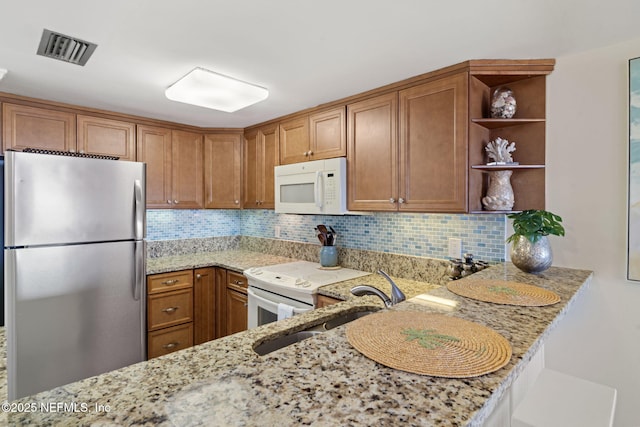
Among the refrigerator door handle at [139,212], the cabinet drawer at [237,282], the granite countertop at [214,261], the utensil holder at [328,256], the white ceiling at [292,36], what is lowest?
the cabinet drawer at [237,282]

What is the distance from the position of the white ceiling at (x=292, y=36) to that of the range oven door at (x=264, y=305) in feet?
4.60

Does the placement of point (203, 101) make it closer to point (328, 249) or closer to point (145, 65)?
point (145, 65)

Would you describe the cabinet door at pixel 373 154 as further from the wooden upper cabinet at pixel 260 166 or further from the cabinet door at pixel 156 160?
the cabinet door at pixel 156 160

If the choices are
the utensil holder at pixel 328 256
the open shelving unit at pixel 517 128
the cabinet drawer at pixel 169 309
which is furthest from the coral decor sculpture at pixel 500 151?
the cabinet drawer at pixel 169 309

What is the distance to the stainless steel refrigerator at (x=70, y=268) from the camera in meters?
1.67

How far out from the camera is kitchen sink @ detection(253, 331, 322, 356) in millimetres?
1045

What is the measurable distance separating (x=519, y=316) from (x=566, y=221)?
96 cm

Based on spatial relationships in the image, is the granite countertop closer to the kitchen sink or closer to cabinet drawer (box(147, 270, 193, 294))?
cabinet drawer (box(147, 270, 193, 294))

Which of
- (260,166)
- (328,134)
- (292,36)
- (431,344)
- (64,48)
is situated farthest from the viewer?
(260,166)

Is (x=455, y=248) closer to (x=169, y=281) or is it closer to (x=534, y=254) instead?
(x=534, y=254)

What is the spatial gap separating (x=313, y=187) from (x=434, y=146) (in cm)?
93

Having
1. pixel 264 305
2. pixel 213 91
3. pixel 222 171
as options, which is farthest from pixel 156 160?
pixel 264 305

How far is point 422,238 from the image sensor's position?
7.09 feet

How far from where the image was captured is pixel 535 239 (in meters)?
1.54
